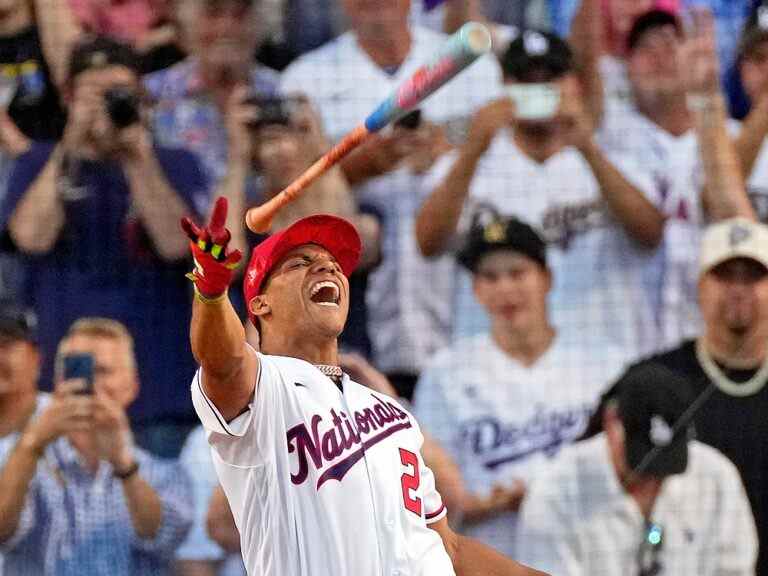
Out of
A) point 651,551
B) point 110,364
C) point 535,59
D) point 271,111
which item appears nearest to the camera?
point 110,364

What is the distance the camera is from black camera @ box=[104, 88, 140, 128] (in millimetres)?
5266

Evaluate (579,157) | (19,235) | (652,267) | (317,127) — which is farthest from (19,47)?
(652,267)

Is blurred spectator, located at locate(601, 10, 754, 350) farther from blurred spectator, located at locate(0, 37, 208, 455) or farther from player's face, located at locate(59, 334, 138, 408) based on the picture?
player's face, located at locate(59, 334, 138, 408)

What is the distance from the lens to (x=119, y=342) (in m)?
5.18

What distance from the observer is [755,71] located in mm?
5707

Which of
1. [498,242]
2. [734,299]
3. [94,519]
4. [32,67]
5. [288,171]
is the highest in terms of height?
[32,67]

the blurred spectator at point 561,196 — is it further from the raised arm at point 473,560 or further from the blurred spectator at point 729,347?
the raised arm at point 473,560

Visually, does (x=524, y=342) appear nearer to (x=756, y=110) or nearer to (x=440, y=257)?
(x=440, y=257)

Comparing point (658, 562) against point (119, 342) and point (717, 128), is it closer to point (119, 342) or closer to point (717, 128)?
point (717, 128)

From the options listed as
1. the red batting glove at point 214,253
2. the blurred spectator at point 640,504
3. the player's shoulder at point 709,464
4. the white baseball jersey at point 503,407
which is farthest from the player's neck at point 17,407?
the red batting glove at point 214,253

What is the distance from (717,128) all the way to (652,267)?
2.01 feet

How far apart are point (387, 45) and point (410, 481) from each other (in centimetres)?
275

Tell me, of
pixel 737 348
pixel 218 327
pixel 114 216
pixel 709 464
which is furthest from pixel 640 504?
pixel 218 327

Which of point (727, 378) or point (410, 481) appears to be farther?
point (727, 378)
